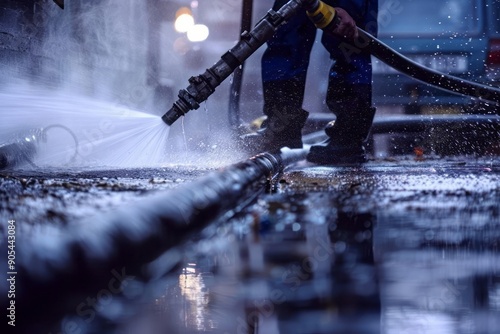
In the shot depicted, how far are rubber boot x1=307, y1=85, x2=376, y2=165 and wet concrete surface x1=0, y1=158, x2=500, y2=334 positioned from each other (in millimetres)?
1550

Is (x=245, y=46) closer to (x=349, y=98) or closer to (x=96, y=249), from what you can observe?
(x=349, y=98)

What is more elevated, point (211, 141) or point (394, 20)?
point (394, 20)

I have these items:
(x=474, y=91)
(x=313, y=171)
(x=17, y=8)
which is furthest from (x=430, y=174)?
(x=17, y=8)

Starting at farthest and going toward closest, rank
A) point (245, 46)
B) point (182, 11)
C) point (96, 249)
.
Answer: point (182, 11), point (245, 46), point (96, 249)

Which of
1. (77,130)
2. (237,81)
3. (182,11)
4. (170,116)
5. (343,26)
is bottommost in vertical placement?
(170,116)

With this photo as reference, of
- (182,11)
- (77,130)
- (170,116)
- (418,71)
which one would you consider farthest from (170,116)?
(182,11)

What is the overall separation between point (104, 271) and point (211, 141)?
5364mm

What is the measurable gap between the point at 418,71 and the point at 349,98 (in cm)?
49

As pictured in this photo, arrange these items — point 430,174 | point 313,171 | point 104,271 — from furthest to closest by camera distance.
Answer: point 313,171 < point 430,174 < point 104,271

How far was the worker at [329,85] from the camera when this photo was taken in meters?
3.88

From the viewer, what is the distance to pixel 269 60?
399 cm

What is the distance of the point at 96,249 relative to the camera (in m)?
0.93

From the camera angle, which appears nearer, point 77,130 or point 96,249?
point 96,249

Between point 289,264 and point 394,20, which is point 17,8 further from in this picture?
point 289,264
